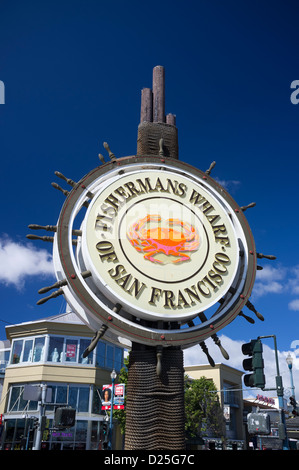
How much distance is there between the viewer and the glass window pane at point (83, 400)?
31527 mm

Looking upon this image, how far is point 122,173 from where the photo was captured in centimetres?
1045

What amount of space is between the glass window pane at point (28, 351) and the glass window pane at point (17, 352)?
2.15 feet

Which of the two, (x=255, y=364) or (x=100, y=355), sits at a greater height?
(x=100, y=355)

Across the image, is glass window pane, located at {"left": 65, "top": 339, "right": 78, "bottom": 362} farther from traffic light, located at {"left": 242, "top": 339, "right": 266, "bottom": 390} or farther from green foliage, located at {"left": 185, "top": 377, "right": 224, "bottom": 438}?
traffic light, located at {"left": 242, "top": 339, "right": 266, "bottom": 390}

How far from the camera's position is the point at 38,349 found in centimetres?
3309

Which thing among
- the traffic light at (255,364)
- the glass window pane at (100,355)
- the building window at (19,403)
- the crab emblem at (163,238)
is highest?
the glass window pane at (100,355)

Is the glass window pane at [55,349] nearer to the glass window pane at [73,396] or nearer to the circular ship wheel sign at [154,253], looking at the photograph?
the glass window pane at [73,396]

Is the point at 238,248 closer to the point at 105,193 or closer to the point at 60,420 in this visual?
the point at 105,193

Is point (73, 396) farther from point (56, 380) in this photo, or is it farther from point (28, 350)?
point (28, 350)

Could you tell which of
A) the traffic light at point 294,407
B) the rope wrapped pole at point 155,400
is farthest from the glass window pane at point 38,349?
the rope wrapped pole at point 155,400

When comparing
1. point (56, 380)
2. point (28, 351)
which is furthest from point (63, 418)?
point (28, 351)

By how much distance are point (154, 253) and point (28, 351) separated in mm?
27437

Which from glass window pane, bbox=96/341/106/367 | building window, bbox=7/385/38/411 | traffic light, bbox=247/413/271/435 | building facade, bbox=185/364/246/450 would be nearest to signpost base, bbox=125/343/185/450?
traffic light, bbox=247/413/271/435

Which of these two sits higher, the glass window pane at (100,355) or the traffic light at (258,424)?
the glass window pane at (100,355)
